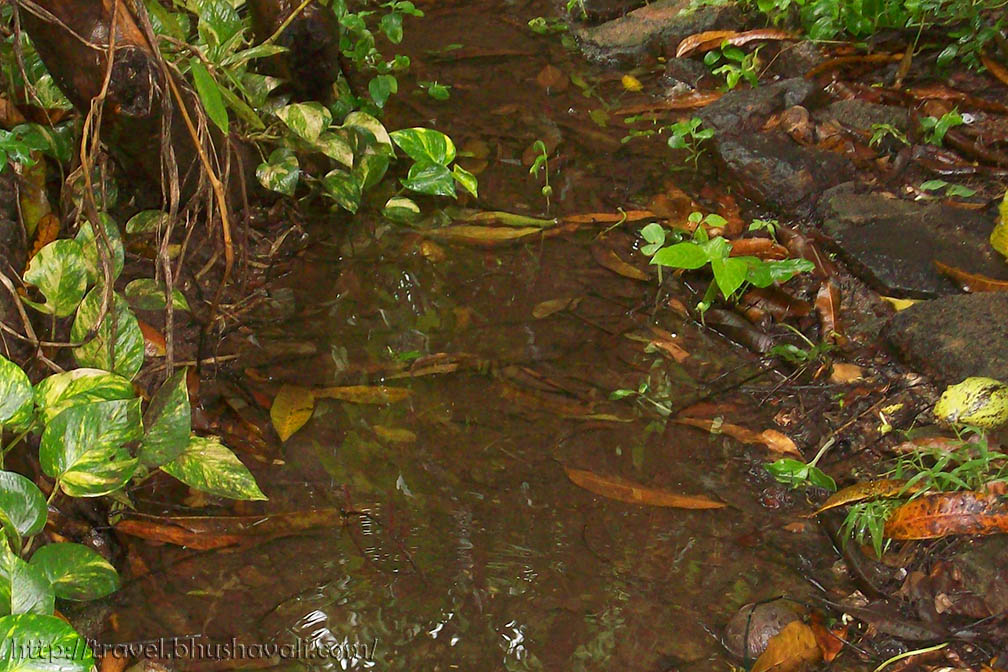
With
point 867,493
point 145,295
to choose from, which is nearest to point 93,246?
point 145,295

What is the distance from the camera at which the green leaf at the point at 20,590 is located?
1.31 metres

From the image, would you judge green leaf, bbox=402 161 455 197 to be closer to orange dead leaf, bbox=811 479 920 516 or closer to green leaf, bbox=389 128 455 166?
green leaf, bbox=389 128 455 166

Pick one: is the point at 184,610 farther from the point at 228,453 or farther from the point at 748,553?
the point at 748,553

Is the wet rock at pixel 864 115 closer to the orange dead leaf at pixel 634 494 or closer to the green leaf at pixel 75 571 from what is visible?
the orange dead leaf at pixel 634 494

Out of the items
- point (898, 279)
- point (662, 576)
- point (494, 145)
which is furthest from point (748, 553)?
point (494, 145)

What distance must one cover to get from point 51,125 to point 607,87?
6.14ft

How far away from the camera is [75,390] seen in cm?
156

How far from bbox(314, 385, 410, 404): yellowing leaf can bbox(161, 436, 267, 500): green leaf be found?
1.36ft

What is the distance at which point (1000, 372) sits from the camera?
197cm

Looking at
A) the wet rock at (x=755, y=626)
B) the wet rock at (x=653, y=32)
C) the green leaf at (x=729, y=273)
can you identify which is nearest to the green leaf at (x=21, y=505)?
the wet rock at (x=755, y=626)

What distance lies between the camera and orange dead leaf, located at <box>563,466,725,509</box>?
1.88 meters

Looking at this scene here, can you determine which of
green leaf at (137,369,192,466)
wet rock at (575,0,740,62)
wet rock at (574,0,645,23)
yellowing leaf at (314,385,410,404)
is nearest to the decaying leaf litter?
yellowing leaf at (314,385,410,404)

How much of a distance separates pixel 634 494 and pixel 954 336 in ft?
2.69

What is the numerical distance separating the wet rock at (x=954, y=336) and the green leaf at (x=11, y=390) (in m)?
1.79
